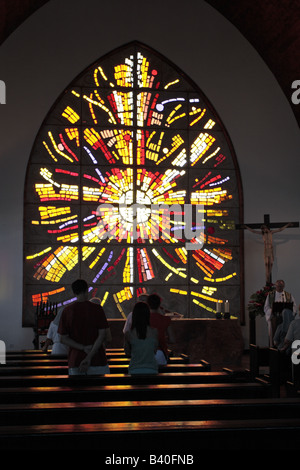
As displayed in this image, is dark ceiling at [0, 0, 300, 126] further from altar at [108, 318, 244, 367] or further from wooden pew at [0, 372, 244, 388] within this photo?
wooden pew at [0, 372, 244, 388]

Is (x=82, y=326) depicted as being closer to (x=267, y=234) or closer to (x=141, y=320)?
(x=141, y=320)

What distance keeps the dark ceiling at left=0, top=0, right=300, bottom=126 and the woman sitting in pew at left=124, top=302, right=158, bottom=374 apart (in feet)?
24.8

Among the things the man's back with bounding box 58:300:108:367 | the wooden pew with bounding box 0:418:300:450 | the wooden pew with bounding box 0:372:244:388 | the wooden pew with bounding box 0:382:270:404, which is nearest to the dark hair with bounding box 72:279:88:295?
the man's back with bounding box 58:300:108:367

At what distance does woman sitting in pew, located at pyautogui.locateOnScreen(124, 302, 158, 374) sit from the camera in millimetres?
4582

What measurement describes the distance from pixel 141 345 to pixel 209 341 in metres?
5.08

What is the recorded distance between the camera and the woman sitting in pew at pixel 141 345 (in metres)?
4.58

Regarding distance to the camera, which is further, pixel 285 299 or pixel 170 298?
pixel 170 298

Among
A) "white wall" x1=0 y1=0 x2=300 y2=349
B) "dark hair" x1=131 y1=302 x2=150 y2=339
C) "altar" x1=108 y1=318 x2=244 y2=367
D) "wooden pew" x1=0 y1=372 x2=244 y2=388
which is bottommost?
"altar" x1=108 y1=318 x2=244 y2=367

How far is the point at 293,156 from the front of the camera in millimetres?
11648
